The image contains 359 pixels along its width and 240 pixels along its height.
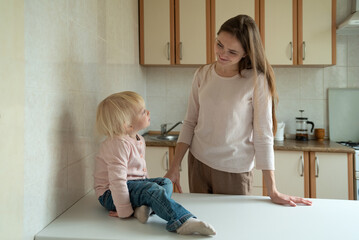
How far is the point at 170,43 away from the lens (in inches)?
114

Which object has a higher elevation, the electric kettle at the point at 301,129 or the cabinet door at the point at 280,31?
the cabinet door at the point at 280,31

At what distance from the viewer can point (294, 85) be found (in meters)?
3.14

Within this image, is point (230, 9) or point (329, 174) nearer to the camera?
point (329, 174)

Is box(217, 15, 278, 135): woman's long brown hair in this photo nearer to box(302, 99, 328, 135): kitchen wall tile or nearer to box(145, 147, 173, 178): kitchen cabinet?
box(145, 147, 173, 178): kitchen cabinet

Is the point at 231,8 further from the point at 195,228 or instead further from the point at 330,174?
the point at 195,228

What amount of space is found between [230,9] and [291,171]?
137 cm

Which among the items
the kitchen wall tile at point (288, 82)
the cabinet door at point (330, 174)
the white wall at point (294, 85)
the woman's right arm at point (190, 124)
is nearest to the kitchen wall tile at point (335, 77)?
the white wall at point (294, 85)

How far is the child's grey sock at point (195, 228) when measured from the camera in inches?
40.7

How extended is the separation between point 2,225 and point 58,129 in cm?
42

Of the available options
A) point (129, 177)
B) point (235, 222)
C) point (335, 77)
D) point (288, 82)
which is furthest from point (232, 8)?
point (235, 222)

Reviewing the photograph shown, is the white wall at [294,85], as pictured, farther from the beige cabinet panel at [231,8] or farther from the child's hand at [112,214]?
the child's hand at [112,214]

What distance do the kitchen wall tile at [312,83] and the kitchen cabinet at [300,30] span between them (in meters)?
0.31

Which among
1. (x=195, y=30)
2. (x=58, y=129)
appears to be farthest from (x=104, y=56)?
(x=195, y=30)

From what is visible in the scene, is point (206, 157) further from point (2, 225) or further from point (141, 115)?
point (2, 225)
